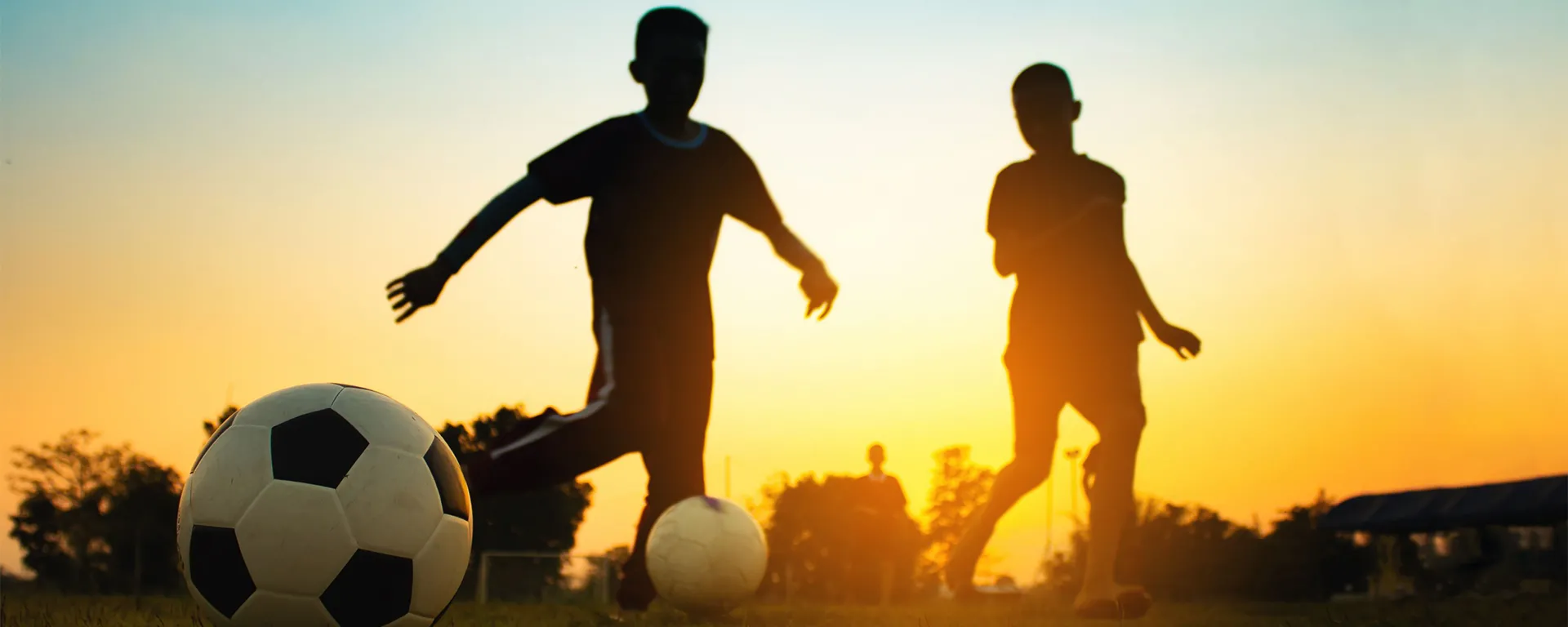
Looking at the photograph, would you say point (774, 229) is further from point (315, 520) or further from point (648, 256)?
point (315, 520)

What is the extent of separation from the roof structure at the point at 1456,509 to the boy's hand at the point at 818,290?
44.8ft

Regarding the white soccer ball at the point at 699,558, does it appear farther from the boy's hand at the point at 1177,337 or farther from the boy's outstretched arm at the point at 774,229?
the boy's hand at the point at 1177,337

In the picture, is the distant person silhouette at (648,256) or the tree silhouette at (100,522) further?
the tree silhouette at (100,522)

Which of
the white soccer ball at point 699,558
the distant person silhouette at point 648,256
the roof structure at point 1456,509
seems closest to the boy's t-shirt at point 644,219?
the distant person silhouette at point 648,256

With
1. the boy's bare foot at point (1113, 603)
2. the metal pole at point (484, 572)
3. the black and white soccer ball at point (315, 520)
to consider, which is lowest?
the metal pole at point (484, 572)

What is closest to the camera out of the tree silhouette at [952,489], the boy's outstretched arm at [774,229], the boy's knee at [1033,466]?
the boy's knee at [1033,466]

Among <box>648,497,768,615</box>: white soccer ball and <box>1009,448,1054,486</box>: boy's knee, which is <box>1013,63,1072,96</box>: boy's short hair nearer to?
<box>1009,448,1054,486</box>: boy's knee

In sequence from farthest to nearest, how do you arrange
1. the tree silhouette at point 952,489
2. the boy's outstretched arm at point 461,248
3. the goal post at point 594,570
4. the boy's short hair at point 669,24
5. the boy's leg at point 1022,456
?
1. the tree silhouette at point 952,489
2. the goal post at point 594,570
3. the boy's short hair at point 669,24
4. the boy's leg at point 1022,456
5. the boy's outstretched arm at point 461,248

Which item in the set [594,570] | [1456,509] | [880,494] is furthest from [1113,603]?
[1456,509]

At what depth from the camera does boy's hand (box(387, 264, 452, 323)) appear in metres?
5.86

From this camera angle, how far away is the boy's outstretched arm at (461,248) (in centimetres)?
588

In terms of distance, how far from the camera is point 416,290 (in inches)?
232

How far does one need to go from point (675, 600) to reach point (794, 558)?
40.7 metres

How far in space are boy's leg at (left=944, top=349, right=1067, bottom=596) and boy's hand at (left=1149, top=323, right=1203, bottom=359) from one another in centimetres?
76
